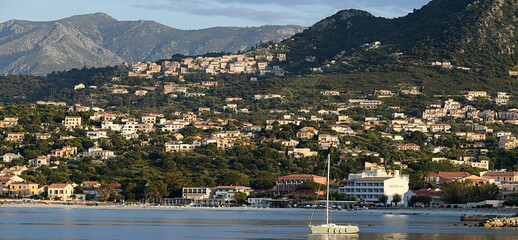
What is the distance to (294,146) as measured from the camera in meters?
149

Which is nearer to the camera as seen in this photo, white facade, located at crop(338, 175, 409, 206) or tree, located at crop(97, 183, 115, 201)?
white facade, located at crop(338, 175, 409, 206)

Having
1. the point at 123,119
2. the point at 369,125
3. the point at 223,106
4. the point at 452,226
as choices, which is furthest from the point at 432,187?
the point at 223,106

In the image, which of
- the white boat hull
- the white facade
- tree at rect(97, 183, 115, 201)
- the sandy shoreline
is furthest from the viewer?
tree at rect(97, 183, 115, 201)

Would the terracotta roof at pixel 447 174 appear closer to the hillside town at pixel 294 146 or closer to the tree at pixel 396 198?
the hillside town at pixel 294 146

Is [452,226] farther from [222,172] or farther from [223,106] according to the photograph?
[223,106]

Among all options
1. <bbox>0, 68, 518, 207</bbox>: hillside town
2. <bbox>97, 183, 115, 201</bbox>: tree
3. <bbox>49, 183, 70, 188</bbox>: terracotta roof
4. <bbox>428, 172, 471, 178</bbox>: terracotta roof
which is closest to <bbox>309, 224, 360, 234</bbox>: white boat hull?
<bbox>0, 68, 518, 207</bbox>: hillside town

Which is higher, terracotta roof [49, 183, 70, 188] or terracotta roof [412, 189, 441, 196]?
terracotta roof [412, 189, 441, 196]

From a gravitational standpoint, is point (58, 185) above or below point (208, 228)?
below

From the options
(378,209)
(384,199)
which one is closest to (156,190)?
(378,209)

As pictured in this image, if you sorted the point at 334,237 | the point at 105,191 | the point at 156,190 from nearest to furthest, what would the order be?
the point at 334,237
the point at 156,190
the point at 105,191

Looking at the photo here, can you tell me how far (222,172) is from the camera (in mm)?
128125

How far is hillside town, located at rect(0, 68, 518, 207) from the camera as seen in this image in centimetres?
11450

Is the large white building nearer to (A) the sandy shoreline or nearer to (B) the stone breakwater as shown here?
(A) the sandy shoreline

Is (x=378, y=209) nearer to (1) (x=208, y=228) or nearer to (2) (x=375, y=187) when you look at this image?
(2) (x=375, y=187)
